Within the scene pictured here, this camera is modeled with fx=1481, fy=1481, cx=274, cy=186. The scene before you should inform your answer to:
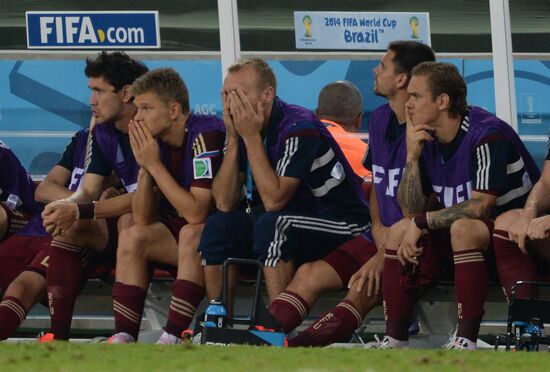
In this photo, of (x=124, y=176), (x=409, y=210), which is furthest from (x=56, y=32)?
(x=409, y=210)

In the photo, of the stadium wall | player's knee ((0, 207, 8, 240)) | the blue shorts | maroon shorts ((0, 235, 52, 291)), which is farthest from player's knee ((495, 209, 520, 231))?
the stadium wall

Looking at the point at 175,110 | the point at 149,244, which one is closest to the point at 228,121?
the point at 175,110

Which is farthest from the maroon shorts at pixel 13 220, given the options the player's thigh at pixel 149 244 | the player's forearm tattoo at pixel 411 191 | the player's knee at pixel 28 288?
the player's forearm tattoo at pixel 411 191

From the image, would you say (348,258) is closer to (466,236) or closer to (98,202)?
(466,236)

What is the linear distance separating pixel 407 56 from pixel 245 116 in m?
0.81

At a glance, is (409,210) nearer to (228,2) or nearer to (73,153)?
(73,153)

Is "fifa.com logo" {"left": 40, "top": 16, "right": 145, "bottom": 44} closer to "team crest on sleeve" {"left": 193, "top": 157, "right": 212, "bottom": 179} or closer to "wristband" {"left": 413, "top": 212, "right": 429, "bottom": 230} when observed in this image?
"team crest on sleeve" {"left": 193, "top": 157, "right": 212, "bottom": 179}

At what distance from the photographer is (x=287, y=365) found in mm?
4500

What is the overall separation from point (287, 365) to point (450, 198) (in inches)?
72.3

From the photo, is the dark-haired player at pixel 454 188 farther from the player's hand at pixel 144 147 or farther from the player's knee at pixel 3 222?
the player's knee at pixel 3 222

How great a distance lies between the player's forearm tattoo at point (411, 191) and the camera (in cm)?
609

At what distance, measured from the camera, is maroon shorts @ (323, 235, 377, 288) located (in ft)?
20.7

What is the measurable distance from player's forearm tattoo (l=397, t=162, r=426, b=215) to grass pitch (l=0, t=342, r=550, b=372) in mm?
1070

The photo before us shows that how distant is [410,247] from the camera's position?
19.4 ft
